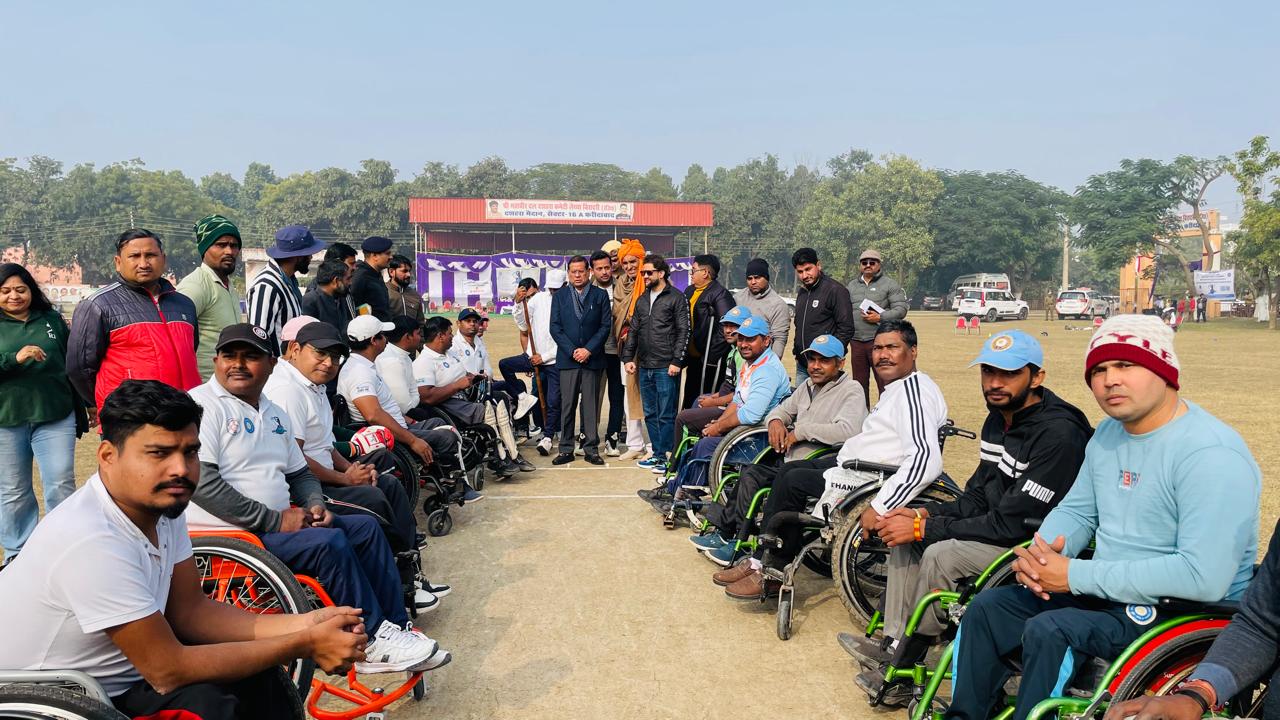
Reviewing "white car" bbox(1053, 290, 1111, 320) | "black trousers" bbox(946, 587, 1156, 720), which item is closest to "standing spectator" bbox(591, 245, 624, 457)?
"black trousers" bbox(946, 587, 1156, 720)

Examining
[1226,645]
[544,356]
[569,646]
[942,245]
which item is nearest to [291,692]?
[569,646]

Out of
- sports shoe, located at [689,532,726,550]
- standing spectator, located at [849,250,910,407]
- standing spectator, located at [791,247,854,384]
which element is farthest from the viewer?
standing spectator, located at [849,250,910,407]

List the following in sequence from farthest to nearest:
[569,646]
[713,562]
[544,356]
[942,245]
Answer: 1. [942,245]
2. [544,356]
3. [713,562]
4. [569,646]

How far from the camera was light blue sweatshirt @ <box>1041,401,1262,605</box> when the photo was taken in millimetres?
2031

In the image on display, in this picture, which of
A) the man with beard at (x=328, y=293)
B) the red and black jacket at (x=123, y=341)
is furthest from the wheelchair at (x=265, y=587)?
the man with beard at (x=328, y=293)

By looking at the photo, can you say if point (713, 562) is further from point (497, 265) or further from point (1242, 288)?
point (1242, 288)

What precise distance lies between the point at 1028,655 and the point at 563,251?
47524 millimetres

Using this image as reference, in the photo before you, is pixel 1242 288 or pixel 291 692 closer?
pixel 291 692

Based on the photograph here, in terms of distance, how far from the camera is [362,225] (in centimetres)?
5916

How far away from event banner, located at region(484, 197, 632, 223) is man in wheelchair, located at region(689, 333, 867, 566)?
36391 millimetres

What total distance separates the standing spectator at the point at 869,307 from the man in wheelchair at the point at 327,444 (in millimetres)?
4490

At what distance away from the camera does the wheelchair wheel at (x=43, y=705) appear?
61.1 inches

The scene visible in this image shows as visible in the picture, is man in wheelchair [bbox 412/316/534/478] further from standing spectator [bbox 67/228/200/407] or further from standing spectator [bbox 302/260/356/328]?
standing spectator [bbox 67/228/200/407]

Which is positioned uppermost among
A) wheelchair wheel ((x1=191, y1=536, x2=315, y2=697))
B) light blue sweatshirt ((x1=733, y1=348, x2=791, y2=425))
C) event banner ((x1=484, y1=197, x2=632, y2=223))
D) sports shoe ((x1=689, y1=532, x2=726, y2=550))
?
event banner ((x1=484, y1=197, x2=632, y2=223))
